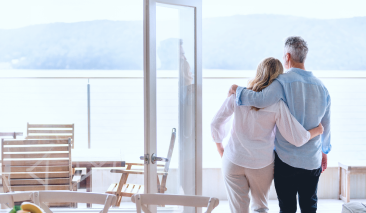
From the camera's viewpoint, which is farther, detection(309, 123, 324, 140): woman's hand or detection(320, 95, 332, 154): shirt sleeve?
detection(320, 95, 332, 154): shirt sleeve

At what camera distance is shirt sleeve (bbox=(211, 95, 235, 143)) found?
1873mm

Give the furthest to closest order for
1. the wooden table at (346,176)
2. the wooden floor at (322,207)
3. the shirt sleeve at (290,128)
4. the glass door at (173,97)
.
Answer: the wooden table at (346,176) → the wooden floor at (322,207) → the glass door at (173,97) → the shirt sleeve at (290,128)

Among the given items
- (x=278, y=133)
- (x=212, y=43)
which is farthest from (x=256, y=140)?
(x=212, y=43)

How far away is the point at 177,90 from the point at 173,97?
0.06 meters

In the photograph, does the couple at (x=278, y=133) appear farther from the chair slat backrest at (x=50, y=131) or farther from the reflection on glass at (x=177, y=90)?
the chair slat backrest at (x=50, y=131)

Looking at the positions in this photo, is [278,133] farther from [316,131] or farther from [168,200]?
[168,200]

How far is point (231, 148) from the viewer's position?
74.5 inches

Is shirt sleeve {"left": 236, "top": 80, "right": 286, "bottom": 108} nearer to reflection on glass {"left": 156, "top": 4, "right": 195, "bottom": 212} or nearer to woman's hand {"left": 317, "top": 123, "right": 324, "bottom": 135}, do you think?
woman's hand {"left": 317, "top": 123, "right": 324, "bottom": 135}

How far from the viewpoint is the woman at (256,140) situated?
1779mm

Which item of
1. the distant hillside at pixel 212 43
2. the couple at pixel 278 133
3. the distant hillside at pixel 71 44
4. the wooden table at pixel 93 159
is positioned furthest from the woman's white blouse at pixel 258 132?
the wooden table at pixel 93 159

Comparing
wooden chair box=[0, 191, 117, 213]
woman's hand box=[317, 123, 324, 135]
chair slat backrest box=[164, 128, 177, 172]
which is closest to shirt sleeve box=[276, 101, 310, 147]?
woman's hand box=[317, 123, 324, 135]

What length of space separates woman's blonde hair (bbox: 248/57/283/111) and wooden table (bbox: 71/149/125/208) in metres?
1.13

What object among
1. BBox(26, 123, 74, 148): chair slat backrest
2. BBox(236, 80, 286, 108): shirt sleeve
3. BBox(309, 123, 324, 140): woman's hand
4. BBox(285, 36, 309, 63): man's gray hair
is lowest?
BBox(26, 123, 74, 148): chair slat backrest

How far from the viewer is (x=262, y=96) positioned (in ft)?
5.74
